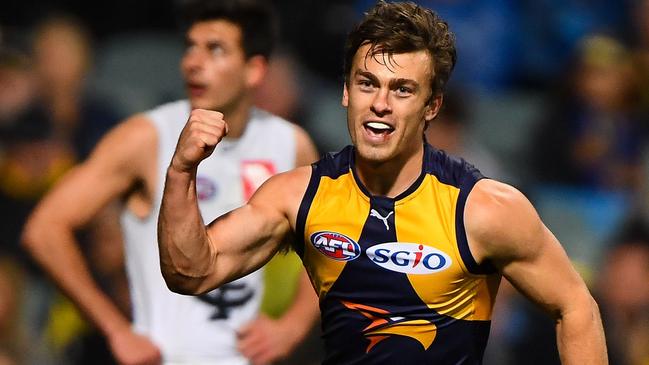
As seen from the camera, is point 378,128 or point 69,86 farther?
point 69,86

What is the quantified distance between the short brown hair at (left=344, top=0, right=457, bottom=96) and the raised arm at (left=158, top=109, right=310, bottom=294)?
0.44 meters

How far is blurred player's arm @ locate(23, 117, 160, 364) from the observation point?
4.84 m

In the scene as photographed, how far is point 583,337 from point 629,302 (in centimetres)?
340

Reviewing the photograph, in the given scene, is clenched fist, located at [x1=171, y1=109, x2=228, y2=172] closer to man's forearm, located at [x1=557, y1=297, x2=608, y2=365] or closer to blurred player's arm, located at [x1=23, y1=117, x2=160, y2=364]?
man's forearm, located at [x1=557, y1=297, x2=608, y2=365]

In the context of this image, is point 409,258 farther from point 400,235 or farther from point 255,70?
point 255,70

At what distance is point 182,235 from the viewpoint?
3.42 metres

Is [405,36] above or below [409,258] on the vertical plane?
above

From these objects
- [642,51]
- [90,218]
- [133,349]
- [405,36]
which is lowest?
[133,349]

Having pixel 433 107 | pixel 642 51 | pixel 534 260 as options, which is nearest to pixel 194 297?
pixel 433 107

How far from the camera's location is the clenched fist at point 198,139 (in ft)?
11.0

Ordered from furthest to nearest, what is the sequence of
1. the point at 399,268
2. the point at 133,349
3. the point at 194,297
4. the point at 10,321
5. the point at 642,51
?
the point at 642,51
the point at 10,321
the point at 194,297
the point at 133,349
the point at 399,268

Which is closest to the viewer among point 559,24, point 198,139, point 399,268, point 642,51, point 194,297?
point 198,139

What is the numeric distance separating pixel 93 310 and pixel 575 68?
3.86 meters

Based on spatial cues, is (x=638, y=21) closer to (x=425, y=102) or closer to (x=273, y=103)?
(x=273, y=103)
